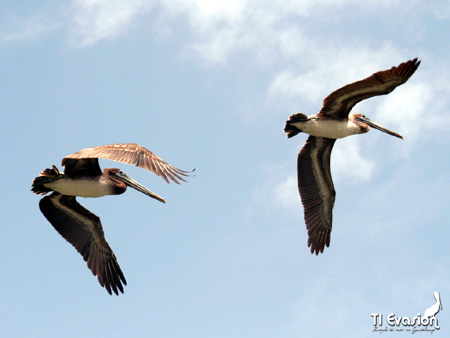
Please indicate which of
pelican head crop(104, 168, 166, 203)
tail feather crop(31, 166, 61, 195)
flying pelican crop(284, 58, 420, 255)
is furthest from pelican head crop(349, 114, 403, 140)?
tail feather crop(31, 166, 61, 195)

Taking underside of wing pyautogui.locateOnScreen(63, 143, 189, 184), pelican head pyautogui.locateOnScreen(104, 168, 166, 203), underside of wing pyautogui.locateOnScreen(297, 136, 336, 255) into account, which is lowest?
underside of wing pyautogui.locateOnScreen(63, 143, 189, 184)

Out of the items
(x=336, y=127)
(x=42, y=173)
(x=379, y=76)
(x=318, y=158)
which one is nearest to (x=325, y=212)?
(x=318, y=158)

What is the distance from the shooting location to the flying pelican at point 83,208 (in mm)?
16625

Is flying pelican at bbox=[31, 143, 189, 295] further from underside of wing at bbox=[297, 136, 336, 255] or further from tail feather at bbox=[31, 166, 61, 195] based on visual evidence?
underside of wing at bbox=[297, 136, 336, 255]

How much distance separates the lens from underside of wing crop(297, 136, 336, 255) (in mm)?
19906

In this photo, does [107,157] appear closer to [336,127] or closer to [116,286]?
[116,286]

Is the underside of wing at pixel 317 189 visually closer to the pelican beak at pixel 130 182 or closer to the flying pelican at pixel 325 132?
the flying pelican at pixel 325 132

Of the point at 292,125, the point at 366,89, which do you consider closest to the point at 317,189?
the point at 292,125

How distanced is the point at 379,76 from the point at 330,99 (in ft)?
4.98

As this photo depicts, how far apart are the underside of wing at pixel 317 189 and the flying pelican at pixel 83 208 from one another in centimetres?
474

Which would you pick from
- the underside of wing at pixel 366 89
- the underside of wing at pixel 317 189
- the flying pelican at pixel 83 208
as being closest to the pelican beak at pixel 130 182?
the flying pelican at pixel 83 208

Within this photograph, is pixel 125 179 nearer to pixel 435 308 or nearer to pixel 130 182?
pixel 130 182

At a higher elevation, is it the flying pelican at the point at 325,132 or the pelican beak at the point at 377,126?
the pelican beak at the point at 377,126

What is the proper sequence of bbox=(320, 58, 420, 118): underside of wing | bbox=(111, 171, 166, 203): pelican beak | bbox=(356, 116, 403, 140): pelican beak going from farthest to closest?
bbox=(356, 116, 403, 140): pelican beak < bbox=(111, 171, 166, 203): pelican beak < bbox=(320, 58, 420, 118): underside of wing
